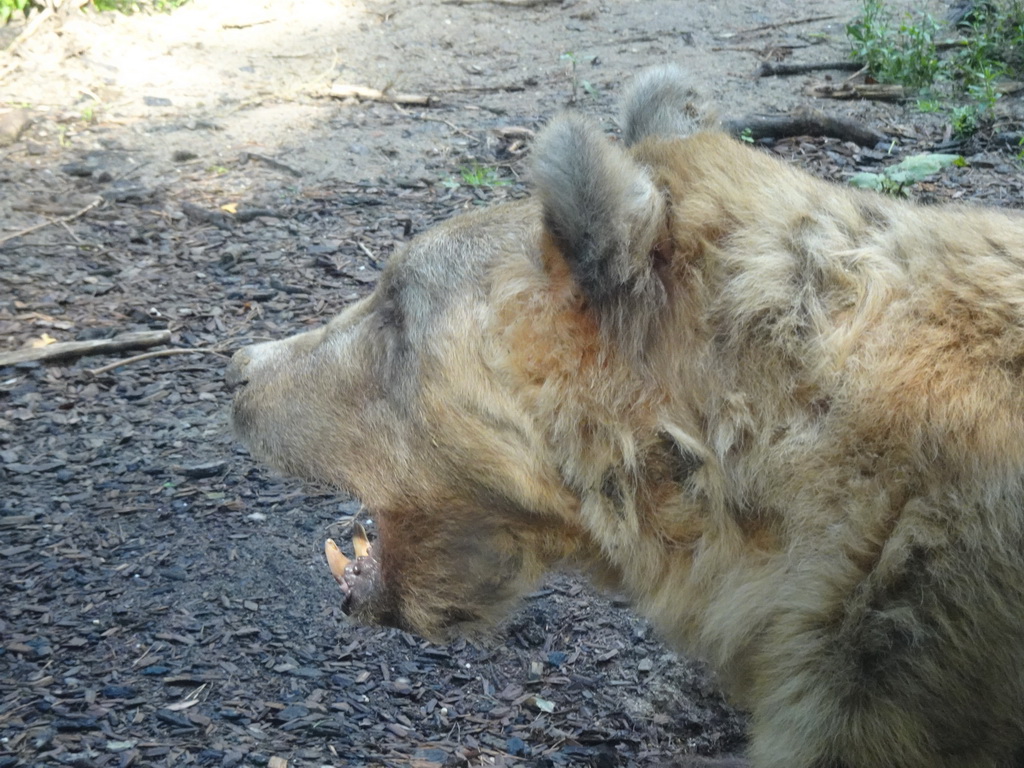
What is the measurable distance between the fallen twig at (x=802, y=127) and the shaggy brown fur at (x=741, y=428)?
4794mm

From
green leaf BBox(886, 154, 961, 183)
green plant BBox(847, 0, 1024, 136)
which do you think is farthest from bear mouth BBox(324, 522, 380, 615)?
green plant BBox(847, 0, 1024, 136)

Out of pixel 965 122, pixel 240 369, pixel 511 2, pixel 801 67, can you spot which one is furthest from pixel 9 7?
pixel 965 122

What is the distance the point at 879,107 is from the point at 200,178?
17.7 ft

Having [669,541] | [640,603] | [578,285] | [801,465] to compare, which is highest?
[578,285]

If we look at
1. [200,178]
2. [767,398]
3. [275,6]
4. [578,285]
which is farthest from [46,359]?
[275,6]

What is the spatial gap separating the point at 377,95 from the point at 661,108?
6.24m

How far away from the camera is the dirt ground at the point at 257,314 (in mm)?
4145

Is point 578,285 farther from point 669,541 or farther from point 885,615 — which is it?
point 885,615

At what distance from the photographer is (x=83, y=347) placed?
6078 mm

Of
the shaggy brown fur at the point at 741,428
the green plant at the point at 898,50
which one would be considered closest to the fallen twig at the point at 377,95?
the green plant at the point at 898,50

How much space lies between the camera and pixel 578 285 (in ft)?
10.3

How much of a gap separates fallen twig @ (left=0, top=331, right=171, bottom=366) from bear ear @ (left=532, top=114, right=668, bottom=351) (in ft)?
12.5

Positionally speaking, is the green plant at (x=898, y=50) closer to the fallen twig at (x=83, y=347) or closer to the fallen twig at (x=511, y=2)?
the fallen twig at (x=511, y=2)

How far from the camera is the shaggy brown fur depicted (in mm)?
2676
